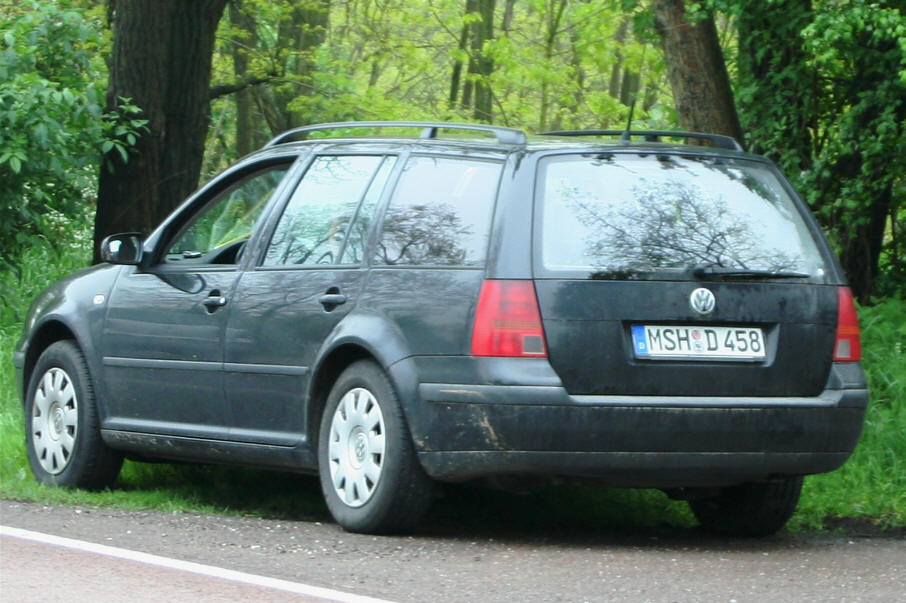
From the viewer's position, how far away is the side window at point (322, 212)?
6914mm

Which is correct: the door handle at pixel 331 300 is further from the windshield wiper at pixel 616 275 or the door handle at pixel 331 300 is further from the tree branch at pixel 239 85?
the tree branch at pixel 239 85

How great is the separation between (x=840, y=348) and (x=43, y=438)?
4.09m

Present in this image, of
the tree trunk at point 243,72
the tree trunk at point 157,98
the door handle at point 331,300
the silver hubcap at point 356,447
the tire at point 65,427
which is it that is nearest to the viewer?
the silver hubcap at point 356,447

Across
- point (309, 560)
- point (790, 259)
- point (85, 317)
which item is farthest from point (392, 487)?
point (85, 317)

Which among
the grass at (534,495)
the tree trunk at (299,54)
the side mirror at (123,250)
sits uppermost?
the tree trunk at (299,54)

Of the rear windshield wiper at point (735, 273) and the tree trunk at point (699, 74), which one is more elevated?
the tree trunk at point (699, 74)

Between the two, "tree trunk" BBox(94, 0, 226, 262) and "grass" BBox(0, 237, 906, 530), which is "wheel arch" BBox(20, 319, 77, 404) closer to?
"grass" BBox(0, 237, 906, 530)

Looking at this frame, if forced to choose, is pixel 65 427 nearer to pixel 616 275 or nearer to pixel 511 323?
pixel 511 323

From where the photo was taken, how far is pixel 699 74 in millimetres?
11055

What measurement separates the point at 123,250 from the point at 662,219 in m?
2.92

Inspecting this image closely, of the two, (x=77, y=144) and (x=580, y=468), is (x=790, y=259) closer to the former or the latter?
(x=580, y=468)

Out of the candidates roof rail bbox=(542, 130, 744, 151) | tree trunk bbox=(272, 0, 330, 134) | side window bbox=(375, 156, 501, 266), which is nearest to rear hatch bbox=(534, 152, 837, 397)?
side window bbox=(375, 156, 501, 266)

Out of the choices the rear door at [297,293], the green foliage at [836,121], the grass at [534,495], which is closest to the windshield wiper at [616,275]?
the rear door at [297,293]

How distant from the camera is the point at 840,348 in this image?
6.50 metres
